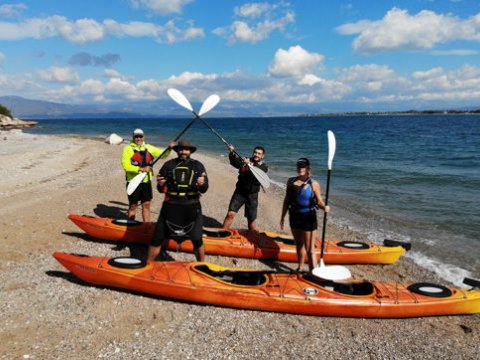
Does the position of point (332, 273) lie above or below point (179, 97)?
below

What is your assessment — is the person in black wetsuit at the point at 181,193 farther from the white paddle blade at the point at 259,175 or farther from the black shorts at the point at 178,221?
the white paddle blade at the point at 259,175

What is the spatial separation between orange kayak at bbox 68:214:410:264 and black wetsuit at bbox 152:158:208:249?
1809 millimetres

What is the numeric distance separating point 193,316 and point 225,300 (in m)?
0.51

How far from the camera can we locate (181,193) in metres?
5.64

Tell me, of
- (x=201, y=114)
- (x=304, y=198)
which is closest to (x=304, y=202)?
(x=304, y=198)

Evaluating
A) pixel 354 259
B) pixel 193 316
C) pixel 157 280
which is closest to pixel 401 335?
pixel 354 259

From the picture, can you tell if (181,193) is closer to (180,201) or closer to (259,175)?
(180,201)

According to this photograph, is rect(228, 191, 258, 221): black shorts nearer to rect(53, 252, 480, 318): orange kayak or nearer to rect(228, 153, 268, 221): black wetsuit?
rect(228, 153, 268, 221): black wetsuit

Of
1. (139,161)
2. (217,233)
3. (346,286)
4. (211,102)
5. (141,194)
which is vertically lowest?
(346,286)

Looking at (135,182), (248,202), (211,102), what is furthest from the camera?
(211,102)

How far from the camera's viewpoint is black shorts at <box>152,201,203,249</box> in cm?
566

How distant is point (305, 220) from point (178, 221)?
1.98 meters

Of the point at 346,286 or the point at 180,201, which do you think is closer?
the point at 180,201

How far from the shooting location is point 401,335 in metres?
5.14
